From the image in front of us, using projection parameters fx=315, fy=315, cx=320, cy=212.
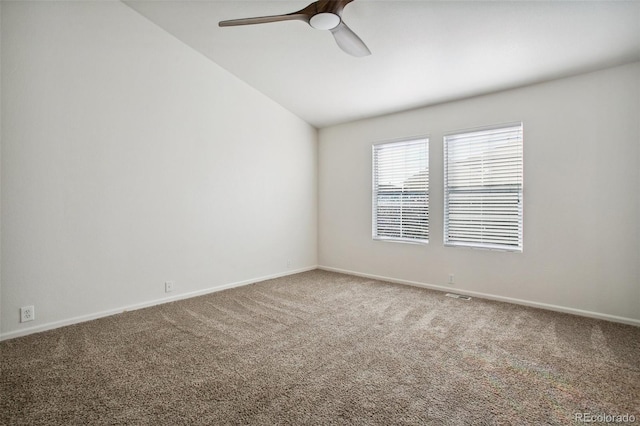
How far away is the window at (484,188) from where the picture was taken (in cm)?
376

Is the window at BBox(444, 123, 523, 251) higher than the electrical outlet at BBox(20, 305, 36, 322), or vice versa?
the window at BBox(444, 123, 523, 251)

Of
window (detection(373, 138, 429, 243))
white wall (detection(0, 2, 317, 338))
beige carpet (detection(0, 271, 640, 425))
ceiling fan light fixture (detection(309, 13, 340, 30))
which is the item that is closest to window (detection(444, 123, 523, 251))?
window (detection(373, 138, 429, 243))

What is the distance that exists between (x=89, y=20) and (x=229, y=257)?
3060mm

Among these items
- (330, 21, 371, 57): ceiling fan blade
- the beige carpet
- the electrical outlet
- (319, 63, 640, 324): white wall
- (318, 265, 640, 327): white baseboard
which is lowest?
the beige carpet

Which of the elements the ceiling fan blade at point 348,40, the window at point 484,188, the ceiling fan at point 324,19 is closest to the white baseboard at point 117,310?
the window at point 484,188

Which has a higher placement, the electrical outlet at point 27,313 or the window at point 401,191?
the window at point 401,191

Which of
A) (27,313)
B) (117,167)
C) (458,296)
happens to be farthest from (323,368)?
(117,167)

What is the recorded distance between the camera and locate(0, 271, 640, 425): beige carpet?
1.77 meters

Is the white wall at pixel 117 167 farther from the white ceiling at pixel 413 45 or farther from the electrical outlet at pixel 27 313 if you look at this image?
the white ceiling at pixel 413 45

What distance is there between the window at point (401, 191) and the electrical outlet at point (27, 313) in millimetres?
4157

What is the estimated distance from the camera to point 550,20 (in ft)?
8.68

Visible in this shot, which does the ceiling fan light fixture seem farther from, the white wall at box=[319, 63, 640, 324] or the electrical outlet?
the electrical outlet

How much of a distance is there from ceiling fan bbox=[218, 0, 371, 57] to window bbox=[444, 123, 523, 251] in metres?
2.23

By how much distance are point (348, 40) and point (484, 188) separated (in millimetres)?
2553
